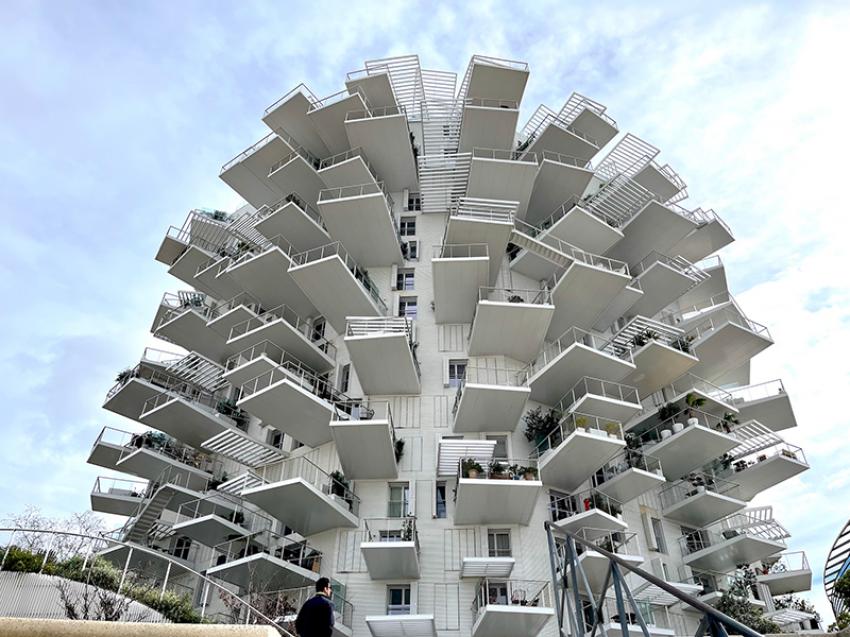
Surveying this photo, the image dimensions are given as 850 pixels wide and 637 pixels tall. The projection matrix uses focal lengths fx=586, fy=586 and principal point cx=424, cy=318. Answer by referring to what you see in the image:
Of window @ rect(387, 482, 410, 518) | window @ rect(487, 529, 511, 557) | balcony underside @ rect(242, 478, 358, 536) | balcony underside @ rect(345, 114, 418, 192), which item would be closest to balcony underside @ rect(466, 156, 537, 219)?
balcony underside @ rect(345, 114, 418, 192)

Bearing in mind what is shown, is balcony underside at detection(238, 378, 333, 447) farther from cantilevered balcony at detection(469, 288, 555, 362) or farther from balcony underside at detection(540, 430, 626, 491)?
balcony underside at detection(540, 430, 626, 491)

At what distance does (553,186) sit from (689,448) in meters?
14.2

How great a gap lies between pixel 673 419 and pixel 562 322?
656cm

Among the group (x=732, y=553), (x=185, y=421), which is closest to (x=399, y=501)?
(x=185, y=421)

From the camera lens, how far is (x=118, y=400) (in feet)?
102

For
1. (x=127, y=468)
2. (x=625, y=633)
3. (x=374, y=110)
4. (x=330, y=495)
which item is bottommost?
(x=625, y=633)

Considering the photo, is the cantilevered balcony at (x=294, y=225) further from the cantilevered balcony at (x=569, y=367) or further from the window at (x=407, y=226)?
the cantilevered balcony at (x=569, y=367)

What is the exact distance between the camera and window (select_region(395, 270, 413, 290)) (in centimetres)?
2805

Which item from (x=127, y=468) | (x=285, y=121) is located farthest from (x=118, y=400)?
(x=285, y=121)

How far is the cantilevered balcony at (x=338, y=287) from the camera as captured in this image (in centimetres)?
2498

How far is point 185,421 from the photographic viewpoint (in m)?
28.6

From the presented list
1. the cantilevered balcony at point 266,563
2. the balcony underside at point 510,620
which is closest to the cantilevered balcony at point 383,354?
the cantilevered balcony at point 266,563

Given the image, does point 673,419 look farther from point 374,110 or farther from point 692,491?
point 374,110

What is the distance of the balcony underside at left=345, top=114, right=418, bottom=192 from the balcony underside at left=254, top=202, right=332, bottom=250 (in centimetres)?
456
